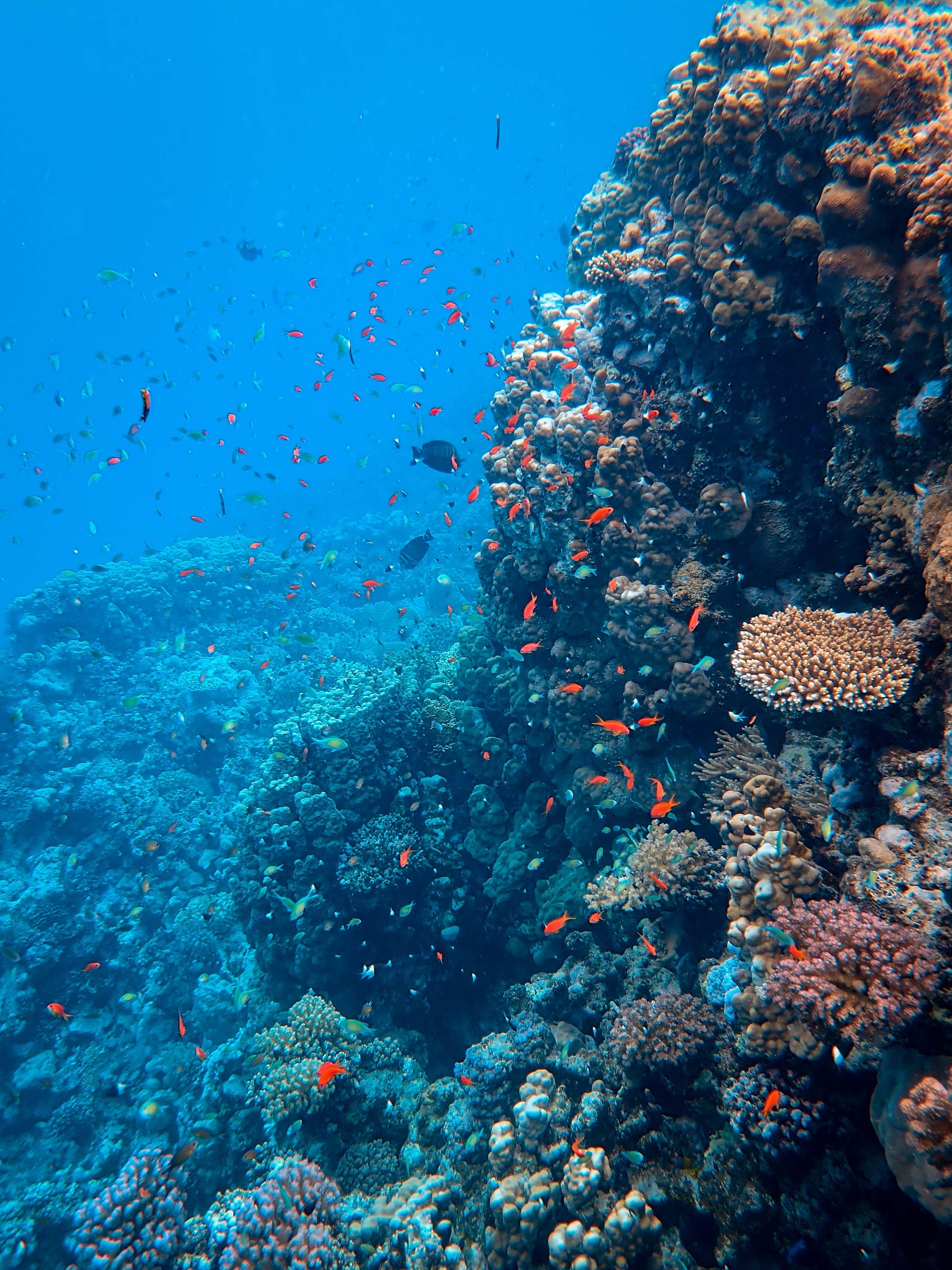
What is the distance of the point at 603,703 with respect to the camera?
22.3 ft

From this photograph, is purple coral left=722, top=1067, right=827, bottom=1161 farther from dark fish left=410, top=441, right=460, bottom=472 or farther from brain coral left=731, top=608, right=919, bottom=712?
dark fish left=410, top=441, right=460, bottom=472

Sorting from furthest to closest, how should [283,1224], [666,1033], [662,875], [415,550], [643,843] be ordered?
1. [415,550]
2. [643,843]
3. [662,875]
4. [283,1224]
5. [666,1033]

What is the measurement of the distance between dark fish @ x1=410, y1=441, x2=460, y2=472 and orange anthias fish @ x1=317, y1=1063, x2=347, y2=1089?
314 inches

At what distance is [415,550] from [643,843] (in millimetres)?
6947

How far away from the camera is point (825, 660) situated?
4070mm

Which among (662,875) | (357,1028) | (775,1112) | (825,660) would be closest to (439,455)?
(825,660)

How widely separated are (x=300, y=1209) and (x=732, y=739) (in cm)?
592

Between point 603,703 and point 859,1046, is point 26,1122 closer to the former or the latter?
point 603,703

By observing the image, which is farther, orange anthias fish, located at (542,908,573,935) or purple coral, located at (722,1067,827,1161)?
orange anthias fish, located at (542,908,573,935)

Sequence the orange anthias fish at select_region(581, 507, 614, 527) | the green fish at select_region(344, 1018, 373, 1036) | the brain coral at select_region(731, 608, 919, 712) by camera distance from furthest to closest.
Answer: the green fish at select_region(344, 1018, 373, 1036) → the orange anthias fish at select_region(581, 507, 614, 527) → the brain coral at select_region(731, 608, 919, 712)

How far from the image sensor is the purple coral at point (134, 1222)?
206 inches

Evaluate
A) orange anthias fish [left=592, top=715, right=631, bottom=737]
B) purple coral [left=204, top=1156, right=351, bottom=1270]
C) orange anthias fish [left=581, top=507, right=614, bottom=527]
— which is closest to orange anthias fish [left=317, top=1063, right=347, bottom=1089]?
purple coral [left=204, top=1156, right=351, bottom=1270]

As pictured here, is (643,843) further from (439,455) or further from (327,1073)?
(439,455)

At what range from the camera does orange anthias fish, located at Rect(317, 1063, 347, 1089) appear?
5.68 m
